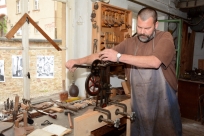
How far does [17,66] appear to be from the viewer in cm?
252

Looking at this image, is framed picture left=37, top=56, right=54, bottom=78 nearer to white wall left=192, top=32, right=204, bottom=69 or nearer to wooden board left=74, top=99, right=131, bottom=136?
wooden board left=74, top=99, right=131, bottom=136

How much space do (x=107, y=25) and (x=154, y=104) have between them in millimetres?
1630

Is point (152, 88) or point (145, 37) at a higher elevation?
point (145, 37)

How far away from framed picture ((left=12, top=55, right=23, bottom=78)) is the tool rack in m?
1.01

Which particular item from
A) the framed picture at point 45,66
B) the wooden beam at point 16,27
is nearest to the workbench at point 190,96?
the framed picture at point 45,66

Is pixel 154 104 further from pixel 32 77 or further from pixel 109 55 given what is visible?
pixel 32 77

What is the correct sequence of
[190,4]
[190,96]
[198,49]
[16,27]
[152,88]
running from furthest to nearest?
[198,49] < [190,4] < [190,96] < [16,27] < [152,88]

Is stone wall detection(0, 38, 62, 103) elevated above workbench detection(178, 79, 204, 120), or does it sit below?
A: above

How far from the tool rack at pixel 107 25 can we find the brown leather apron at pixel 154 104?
1.23 meters

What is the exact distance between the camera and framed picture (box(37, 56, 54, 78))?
281 centimetres

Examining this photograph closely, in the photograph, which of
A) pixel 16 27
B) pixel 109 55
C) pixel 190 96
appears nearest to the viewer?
pixel 109 55

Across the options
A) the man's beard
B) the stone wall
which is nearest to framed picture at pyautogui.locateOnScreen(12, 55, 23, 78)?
the stone wall

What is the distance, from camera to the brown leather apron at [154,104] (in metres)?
1.62

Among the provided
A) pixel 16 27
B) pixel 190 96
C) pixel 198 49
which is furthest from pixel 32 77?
pixel 198 49
